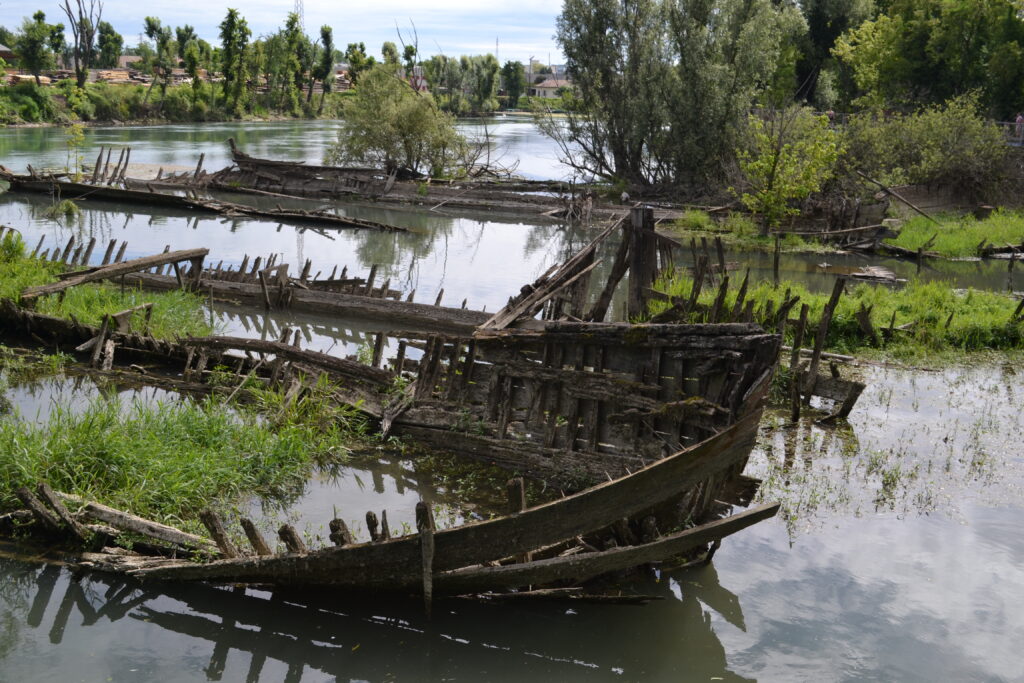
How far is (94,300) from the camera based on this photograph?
1531cm

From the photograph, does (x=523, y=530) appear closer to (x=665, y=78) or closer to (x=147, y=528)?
(x=147, y=528)

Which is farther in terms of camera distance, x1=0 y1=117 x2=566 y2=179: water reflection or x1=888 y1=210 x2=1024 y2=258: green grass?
x1=0 y1=117 x2=566 y2=179: water reflection

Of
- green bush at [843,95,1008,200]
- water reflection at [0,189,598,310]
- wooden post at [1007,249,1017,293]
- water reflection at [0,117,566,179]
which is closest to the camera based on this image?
wooden post at [1007,249,1017,293]

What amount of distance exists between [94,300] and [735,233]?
20846mm

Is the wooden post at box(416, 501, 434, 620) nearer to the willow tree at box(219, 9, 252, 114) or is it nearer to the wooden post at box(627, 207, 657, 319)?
the wooden post at box(627, 207, 657, 319)

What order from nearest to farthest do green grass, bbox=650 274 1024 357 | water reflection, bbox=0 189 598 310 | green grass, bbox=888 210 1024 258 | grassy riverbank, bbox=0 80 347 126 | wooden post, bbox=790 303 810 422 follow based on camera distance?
wooden post, bbox=790 303 810 422, green grass, bbox=650 274 1024 357, water reflection, bbox=0 189 598 310, green grass, bbox=888 210 1024 258, grassy riverbank, bbox=0 80 347 126

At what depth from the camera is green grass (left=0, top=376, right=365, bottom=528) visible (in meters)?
8.68

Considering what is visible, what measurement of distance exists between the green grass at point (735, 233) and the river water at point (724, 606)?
1644 cm

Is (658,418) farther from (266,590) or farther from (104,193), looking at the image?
(104,193)

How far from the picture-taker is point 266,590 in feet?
24.9

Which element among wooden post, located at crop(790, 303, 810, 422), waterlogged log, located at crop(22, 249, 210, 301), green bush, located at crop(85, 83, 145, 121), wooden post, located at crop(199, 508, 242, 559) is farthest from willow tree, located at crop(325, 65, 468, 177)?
green bush, located at crop(85, 83, 145, 121)

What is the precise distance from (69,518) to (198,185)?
3205 cm

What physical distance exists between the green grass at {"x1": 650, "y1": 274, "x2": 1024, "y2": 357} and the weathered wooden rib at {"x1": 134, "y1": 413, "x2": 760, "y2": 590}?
7824 mm

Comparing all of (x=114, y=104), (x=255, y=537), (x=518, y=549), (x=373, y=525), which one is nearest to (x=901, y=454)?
(x=518, y=549)
